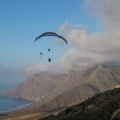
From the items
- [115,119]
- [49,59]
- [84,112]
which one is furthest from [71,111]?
[115,119]

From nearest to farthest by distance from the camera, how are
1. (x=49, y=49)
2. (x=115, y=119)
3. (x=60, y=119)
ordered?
(x=115, y=119) < (x=49, y=49) < (x=60, y=119)

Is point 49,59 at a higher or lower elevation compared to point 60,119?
higher

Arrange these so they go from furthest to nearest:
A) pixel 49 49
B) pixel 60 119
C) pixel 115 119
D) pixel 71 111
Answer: pixel 71 111, pixel 60 119, pixel 49 49, pixel 115 119

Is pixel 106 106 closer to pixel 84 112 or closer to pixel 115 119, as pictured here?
pixel 84 112

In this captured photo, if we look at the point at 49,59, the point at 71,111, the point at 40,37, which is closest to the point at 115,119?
the point at 49,59

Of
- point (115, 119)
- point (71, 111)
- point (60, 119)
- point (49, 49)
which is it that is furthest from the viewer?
point (71, 111)

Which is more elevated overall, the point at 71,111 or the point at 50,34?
the point at 50,34

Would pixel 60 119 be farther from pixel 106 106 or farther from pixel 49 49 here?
pixel 49 49

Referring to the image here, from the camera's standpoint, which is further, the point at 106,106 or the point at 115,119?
the point at 106,106

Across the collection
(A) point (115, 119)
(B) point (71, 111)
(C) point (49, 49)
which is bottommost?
(A) point (115, 119)
